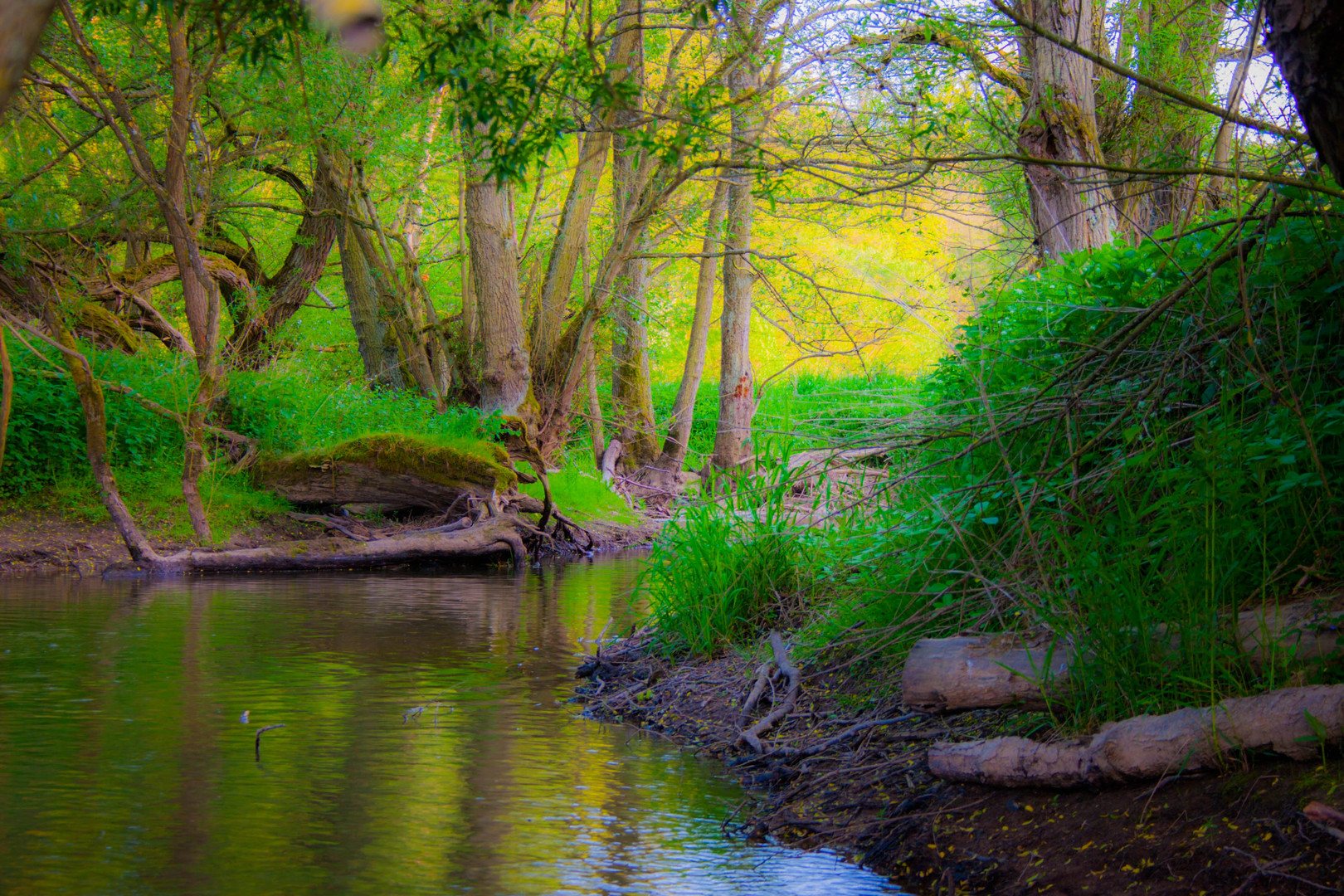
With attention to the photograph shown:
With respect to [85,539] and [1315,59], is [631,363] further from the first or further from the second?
[1315,59]

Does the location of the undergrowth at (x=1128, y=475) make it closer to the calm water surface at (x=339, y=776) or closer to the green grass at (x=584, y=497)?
the calm water surface at (x=339, y=776)

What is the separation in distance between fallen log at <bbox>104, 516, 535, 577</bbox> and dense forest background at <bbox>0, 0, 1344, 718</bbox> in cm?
62

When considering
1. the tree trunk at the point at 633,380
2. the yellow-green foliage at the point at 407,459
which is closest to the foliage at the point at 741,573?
the yellow-green foliage at the point at 407,459

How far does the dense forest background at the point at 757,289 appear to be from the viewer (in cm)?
452

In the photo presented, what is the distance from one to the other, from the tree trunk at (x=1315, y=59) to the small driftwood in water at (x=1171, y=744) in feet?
5.54

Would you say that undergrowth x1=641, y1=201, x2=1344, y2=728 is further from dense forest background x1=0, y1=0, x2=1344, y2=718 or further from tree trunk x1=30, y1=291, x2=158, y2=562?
tree trunk x1=30, y1=291, x2=158, y2=562

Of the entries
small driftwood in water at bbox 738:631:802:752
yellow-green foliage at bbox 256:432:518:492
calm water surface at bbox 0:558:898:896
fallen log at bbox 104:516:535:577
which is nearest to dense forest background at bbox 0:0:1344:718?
small driftwood in water at bbox 738:631:802:752

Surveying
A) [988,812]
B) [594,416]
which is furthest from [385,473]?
[988,812]

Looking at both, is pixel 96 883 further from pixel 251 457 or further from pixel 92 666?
pixel 251 457

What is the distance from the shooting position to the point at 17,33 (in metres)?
1.78

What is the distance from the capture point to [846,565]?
6.47 meters

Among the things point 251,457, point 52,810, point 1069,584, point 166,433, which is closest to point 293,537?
point 251,457

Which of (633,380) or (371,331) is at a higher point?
(371,331)

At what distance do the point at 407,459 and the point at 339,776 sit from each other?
10.5m
